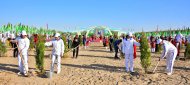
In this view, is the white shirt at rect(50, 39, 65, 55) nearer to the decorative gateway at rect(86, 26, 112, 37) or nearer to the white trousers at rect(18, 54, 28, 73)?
the white trousers at rect(18, 54, 28, 73)

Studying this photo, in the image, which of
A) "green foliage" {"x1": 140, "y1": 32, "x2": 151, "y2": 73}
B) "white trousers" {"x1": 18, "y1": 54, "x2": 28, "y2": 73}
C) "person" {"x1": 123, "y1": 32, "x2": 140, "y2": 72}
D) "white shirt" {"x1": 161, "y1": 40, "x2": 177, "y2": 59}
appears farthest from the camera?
"person" {"x1": 123, "y1": 32, "x2": 140, "y2": 72}

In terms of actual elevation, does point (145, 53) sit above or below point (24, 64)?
above

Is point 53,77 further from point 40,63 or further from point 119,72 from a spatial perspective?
point 119,72

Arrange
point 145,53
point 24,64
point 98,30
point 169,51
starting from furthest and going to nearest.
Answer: point 98,30 < point 145,53 < point 169,51 < point 24,64

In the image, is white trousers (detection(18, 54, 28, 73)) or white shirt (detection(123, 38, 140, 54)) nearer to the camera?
white trousers (detection(18, 54, 28, 73))

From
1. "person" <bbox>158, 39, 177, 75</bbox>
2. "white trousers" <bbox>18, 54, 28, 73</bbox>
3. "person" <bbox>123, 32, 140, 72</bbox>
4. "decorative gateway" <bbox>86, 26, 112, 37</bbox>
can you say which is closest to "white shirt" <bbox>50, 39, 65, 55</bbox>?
"white trousers" <bbox>18, 54, 28, 73</bbox>

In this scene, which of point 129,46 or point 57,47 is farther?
point 129,46

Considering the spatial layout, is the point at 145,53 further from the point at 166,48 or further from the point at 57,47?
the point at 57,47

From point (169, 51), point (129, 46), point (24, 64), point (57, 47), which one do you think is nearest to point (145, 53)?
point (129, 46)

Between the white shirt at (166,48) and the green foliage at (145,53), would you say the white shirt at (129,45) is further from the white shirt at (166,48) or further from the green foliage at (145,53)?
the white shirt at (166,48)

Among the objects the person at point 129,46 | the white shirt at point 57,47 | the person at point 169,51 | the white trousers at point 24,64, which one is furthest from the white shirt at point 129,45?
the white trousers at point 24,64

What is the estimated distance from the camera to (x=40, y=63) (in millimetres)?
12805

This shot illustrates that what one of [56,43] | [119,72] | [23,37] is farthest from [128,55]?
[23,37]

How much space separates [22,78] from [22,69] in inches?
31.0
